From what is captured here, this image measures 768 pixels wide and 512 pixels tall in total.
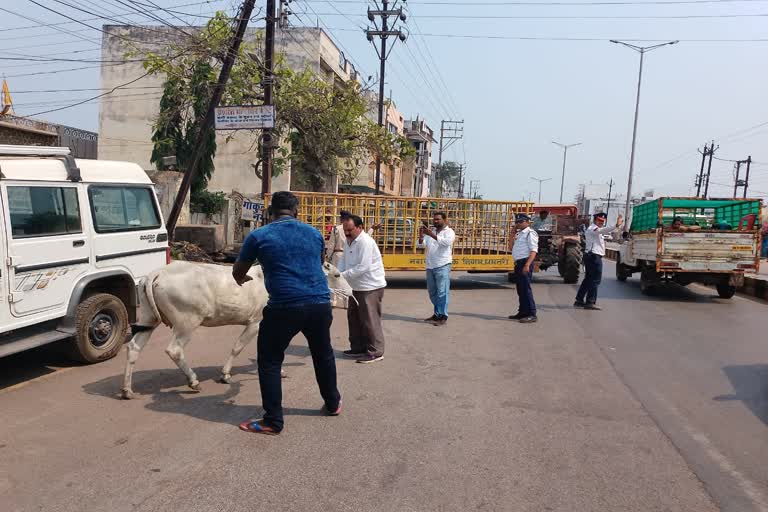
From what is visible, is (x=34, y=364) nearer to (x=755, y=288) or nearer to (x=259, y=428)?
(x=259, y=428)

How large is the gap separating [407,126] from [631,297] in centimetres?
5281

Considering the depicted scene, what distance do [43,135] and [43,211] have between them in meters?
10.9

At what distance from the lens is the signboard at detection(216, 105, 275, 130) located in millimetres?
12680

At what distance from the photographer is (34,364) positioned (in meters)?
6.57

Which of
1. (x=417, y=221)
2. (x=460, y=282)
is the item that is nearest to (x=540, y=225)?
(x=460, y=282)

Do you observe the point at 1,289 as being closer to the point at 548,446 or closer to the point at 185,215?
the point at 548,446

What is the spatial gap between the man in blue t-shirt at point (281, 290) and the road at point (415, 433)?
13.3 inches

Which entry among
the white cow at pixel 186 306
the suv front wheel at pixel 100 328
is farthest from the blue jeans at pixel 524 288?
the suv front wheel at pixel 100 328

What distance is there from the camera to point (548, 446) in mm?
4504

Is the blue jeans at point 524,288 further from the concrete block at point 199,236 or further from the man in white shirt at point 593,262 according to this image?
the concrete block at point 199,236

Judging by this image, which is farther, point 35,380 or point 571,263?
point 571,263

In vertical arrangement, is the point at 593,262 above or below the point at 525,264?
below

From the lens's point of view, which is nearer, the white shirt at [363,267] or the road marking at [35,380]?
the road marking at [35,380]

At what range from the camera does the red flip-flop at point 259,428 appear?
457 centimetres
